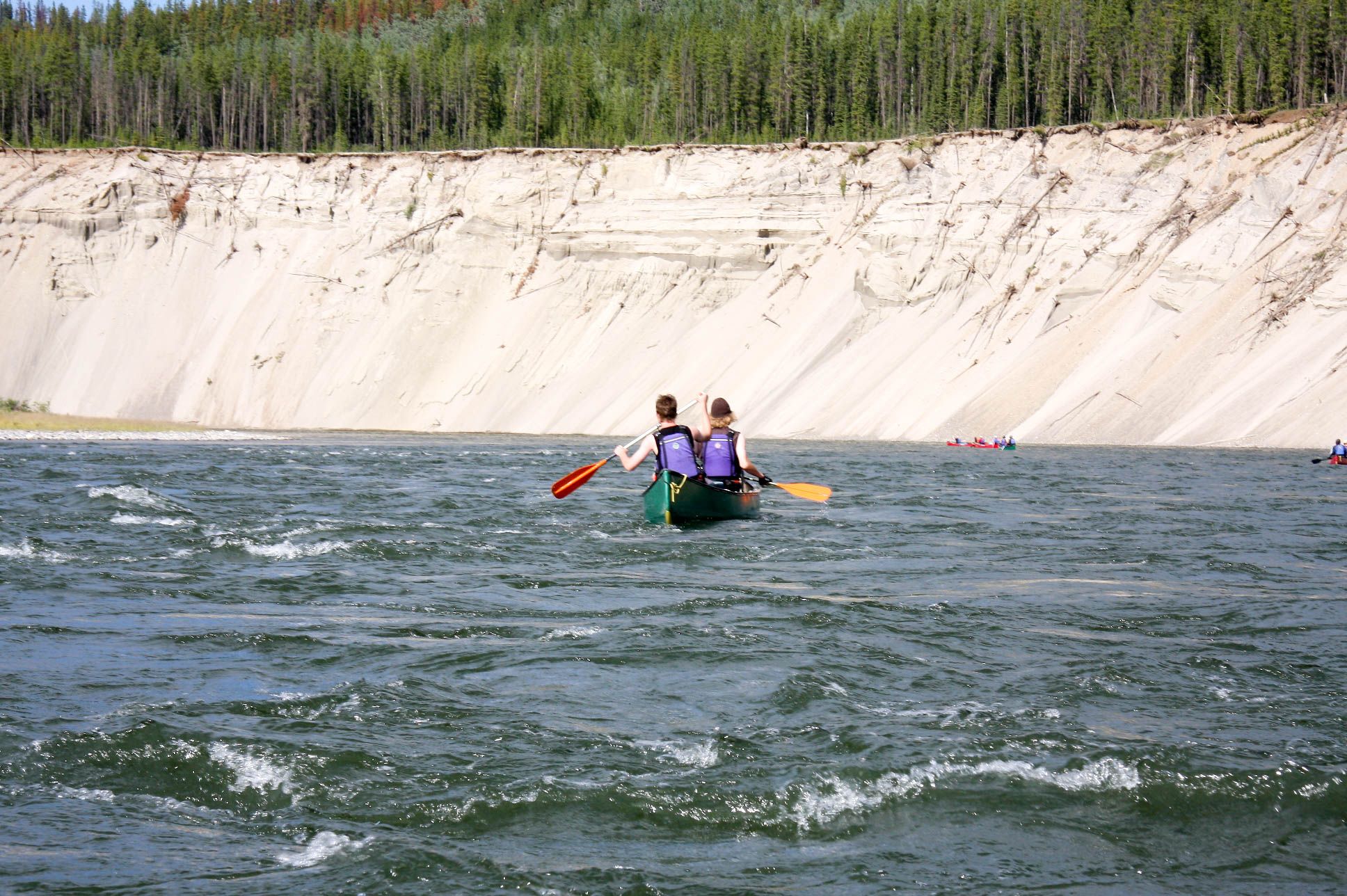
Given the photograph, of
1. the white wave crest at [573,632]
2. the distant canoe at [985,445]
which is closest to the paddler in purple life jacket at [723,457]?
the white wave crest at [573,632]

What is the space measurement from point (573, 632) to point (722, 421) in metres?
8.81

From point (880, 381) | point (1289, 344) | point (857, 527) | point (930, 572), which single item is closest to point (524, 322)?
point (880, 381)

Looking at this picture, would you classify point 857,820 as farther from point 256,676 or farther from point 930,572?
point 930,572

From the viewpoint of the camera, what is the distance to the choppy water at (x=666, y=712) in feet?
18.9

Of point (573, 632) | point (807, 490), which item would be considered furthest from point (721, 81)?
point (573, 632)

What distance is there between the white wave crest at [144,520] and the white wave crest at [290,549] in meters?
2.74

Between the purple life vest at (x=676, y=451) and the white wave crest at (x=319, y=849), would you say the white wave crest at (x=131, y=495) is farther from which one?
the white wave crest at (x=319, y=849)

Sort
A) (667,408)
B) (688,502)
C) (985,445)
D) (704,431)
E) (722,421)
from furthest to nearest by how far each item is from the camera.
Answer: (985,445) < (704,431) < (722,421) < (688,502) < (667,408)

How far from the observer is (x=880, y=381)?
52375mm

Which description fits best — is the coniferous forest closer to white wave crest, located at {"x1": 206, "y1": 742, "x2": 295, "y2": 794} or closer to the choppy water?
the choppy water

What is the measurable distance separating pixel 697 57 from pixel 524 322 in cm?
3167

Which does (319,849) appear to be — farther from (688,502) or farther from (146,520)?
(146,520)

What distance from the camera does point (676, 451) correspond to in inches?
741

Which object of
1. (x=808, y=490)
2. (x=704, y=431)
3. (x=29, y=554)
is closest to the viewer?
(x=29, y=554)
